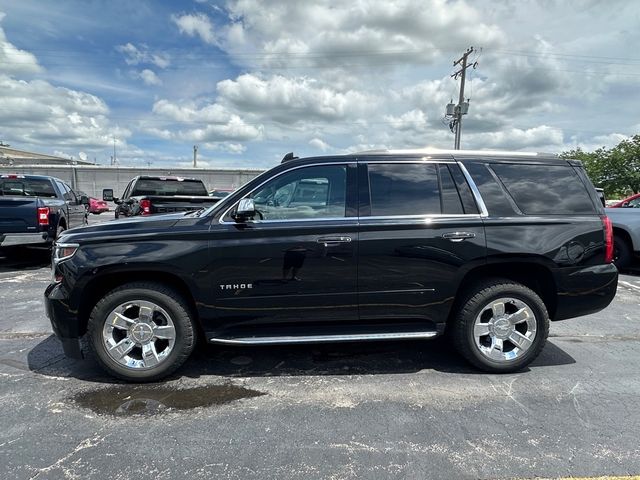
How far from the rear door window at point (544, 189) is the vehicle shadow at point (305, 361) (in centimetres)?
150

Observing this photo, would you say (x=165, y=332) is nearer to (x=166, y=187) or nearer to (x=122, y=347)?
(x=122, y=347)

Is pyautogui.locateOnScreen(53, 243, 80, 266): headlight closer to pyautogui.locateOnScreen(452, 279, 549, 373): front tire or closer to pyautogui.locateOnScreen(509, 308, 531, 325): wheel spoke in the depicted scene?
pyautogui.locateOnScreen(452, 279, 549, 373): front tire

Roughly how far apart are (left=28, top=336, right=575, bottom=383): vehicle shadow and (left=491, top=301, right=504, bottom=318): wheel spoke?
0.56 m

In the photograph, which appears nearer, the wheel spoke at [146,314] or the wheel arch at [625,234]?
the wheel spoke at [146,314]

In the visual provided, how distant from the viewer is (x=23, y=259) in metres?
9.76

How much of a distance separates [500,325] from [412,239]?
1141mm

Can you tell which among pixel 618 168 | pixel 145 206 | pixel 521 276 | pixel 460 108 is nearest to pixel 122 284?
pixel 521 276

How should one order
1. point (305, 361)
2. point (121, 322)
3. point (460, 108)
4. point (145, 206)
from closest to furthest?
point (121, 322) → point (305, 361) → point (145, 206) → point (460, 108)

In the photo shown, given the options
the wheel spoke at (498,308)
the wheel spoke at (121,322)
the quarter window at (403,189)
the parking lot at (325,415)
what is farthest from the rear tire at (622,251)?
the wheel spoke at (121,322)

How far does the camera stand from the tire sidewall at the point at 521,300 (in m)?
3.70

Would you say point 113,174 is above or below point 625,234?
above

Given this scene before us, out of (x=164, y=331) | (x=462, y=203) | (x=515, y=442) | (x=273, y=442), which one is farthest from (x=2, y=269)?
(x=515, y=442)

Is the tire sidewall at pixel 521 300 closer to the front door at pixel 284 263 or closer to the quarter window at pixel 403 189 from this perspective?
the quarter window at pixel 403 189

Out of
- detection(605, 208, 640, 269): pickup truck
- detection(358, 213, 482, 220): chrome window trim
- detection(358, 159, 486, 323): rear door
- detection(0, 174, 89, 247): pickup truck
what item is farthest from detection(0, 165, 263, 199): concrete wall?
detection(358, 213, 482, 220): chrome window trim
